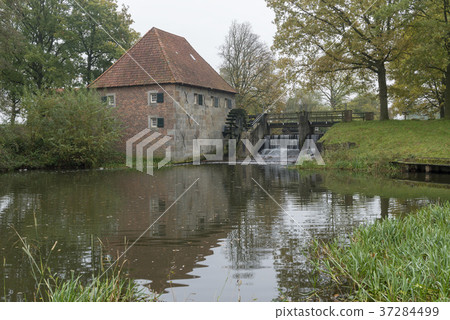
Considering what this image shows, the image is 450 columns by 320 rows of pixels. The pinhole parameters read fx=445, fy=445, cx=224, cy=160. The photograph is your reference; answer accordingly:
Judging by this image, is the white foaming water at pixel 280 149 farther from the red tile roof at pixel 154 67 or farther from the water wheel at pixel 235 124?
the red tile roof at pixel 154 67

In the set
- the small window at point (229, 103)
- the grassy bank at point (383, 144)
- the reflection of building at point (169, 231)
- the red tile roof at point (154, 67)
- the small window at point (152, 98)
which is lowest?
the reflection of building at point (169, 231)

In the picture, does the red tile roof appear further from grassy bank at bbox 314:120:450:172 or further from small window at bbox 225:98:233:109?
grassy bank at bbox 314:120:450:172

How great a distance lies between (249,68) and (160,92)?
16.9 meters

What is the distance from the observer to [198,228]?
8703 millimetres

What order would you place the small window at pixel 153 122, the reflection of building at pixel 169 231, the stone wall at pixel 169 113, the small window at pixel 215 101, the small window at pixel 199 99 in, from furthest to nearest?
the small window at pixel 215 101 < the small window at pixel 199 99 < the small window at pixel 153 122 < the stone wall at pixel 169 113 < the reflection of building at pixel 169 231

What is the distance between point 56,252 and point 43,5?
1312 inches

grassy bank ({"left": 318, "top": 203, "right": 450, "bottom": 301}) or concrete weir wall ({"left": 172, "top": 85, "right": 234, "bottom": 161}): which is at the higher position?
concrete weir wall ({"left": 172, "top": 85, "right": 234, "bottom": 161})

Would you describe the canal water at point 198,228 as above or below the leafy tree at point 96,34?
below

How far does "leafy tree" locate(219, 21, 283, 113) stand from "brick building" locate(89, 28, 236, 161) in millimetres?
11520

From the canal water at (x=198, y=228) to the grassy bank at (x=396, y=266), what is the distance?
15.3 inches

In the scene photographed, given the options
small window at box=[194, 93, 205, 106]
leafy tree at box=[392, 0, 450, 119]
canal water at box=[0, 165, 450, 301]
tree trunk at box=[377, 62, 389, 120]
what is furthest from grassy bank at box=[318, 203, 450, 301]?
small window at box=[194, 93, 205, 106]

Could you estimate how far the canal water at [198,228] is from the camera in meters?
5.49

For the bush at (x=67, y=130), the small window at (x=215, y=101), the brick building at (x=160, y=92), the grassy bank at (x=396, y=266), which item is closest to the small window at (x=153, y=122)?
the brick building at (x=160, y=92)

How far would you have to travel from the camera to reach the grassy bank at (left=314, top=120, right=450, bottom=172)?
2141 centimetres
